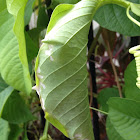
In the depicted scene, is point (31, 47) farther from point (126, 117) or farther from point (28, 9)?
point (126, 117)

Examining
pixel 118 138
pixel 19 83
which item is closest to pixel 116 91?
pixel 118 138

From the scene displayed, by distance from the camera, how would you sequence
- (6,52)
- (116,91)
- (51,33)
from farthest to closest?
(116,91) < (6,52) < (51,33)

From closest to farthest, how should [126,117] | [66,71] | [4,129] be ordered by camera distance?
[66,71] → [126,117] → [4,129]

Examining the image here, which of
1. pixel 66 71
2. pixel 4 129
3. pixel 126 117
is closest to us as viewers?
pixel 66 71

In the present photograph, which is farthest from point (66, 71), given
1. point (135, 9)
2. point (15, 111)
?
point (15, 111)

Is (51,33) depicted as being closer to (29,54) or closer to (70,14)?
(70,14)

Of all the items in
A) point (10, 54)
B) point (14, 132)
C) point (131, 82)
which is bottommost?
point (14, 132)
